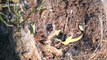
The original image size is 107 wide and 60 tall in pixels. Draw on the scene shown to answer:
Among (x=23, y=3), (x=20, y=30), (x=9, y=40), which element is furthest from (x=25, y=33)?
(x=23, y=3)

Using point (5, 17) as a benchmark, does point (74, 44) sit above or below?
below

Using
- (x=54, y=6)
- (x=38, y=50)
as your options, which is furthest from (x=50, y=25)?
(x=38, y=50)

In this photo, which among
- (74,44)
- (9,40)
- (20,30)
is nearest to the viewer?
(20,30)

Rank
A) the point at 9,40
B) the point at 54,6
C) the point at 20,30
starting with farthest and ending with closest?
the point at 54,6 < the point at 9,40 < the point at 20,30

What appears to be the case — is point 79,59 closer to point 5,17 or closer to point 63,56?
point 63,56

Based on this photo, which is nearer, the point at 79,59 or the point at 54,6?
the point at 79,59

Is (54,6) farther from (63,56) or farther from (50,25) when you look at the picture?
(63,56)

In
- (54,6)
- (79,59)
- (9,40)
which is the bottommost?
(79,59)
